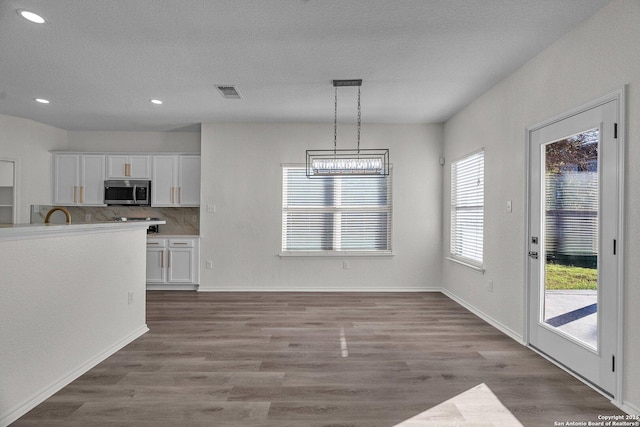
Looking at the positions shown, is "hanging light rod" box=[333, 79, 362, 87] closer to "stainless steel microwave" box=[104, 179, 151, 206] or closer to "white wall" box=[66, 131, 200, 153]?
"white wall" box=[66, 131, 200, 153]

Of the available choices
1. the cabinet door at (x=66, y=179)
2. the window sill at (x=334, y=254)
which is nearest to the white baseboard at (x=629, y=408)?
the window sill at (x=334, y=254)

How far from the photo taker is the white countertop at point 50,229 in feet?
6.98

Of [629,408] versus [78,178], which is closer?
[629,408]

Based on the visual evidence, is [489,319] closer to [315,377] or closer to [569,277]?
[569,277]

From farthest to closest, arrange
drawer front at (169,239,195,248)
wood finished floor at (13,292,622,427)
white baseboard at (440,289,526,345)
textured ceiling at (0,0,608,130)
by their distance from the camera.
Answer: drawer front at (169,239,195,248)
white baseboard at (440,289,526,345)
textured ceiling at (0,0,608,130)
wood finished floor at (13,292,622,427)

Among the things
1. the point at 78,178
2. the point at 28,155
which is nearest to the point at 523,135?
the point at 78,178

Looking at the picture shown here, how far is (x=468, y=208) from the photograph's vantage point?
4.90m

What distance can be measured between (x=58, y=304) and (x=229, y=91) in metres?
2.79

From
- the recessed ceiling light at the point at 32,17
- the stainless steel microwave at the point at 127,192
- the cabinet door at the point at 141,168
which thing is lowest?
the stainless steel microwave at the point at 127,192

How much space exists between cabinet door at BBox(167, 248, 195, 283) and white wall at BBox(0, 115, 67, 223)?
2309mm

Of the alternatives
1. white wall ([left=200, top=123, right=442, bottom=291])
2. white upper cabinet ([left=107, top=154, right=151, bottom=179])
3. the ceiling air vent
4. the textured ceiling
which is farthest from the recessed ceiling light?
white upper cabinet ([left=107, top=154, right=151, bottom=179])

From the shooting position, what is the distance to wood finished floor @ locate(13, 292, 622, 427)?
225cm

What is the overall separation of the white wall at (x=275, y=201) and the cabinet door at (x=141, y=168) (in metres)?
1.05

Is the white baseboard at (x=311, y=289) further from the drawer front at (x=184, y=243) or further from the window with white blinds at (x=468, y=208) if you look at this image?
the window with white blinds at (x=468, y=208)
